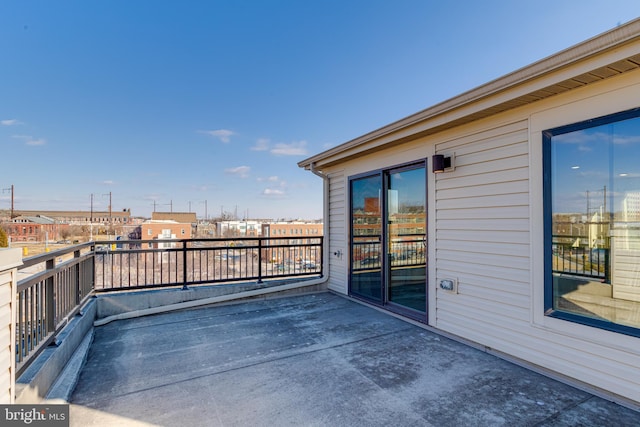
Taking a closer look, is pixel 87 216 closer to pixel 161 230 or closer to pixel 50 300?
pixel 161 230

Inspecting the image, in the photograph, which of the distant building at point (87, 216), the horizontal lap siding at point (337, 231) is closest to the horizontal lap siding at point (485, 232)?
the horizontal lap siding at point (337, 231)

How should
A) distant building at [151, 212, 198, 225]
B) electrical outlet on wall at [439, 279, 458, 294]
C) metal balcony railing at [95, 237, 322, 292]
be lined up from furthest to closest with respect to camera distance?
distant building at [151, 212, 198, 225] < metal balcony railing at [95, 237, 322, 292] < electrical outlet on wall at [439, 279, 458, 294]

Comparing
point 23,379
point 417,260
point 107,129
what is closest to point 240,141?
point 107,129

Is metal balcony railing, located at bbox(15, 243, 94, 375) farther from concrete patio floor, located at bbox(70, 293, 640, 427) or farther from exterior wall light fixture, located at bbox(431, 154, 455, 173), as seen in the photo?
exterior wall light fixture, located at bbox(431, 154, 455, 173)

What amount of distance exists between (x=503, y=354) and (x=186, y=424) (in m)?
2.61

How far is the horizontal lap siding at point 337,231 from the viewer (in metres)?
5.03

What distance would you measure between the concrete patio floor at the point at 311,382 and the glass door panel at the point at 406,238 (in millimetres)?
512

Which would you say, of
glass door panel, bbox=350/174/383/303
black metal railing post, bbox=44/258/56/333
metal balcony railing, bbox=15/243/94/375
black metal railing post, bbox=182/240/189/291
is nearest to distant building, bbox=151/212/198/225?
black metal railing post, bbox=182/240/189/291

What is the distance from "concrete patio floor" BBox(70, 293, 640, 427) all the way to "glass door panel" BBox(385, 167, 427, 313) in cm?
51

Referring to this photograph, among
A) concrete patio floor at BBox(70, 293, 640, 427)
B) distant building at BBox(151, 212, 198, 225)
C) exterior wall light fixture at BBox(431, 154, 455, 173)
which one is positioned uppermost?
exterior wall light fixture at BBox(431, 154, 455, 173)

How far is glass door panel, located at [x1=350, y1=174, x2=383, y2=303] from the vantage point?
4.33 meters

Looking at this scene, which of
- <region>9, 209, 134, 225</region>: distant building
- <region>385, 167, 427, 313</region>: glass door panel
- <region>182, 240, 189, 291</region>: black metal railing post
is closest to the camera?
<region>385, 167, 427, 313</region>: glass door panel

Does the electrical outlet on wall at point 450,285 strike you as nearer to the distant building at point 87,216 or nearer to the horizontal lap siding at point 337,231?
the horizontal lap siding at point 337,231

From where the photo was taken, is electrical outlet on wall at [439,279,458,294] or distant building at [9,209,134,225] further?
distant building at [9,209,134,225]
